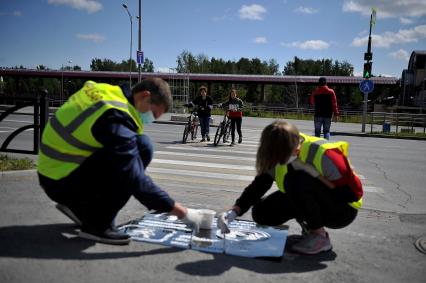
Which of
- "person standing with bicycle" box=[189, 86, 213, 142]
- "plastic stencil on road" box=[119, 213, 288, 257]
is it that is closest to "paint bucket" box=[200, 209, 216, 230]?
"plastic stencil on road" box=[119, 213, 288, 257]

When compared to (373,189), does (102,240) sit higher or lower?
higher

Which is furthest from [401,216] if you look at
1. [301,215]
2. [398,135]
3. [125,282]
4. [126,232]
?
[398,135]

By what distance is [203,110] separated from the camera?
13.8m

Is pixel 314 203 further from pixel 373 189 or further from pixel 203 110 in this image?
pixel 203 110

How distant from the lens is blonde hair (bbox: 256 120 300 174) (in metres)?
3.14

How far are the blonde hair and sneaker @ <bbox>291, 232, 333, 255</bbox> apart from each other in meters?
0.76

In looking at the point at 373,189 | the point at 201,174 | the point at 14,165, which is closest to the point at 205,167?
the point at 201,174

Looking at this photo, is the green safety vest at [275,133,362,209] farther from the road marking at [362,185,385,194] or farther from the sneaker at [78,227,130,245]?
the road marking at [362,185,385,194]

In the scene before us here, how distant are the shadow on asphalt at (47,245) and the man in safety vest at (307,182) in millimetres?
965

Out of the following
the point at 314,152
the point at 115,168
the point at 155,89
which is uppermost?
the point at 155,89

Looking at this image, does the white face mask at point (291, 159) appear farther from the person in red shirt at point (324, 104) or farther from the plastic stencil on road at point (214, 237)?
the person in red shirt at point (324, 104)

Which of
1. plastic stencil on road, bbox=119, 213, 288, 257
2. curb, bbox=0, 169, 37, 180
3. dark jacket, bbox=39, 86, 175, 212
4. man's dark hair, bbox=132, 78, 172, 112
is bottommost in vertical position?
plastic stencil on road, bbox=119, 213, 288, 257

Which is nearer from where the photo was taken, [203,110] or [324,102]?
[324,102]

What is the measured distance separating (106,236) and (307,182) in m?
1.67
